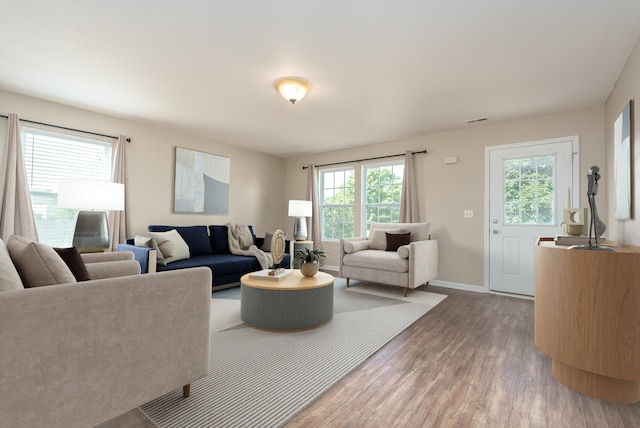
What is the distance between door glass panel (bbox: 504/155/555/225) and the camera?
12.4 ft

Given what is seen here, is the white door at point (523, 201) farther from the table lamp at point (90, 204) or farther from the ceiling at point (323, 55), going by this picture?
the table lamp at point (90, 204)

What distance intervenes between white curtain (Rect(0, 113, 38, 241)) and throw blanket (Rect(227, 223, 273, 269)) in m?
2.22

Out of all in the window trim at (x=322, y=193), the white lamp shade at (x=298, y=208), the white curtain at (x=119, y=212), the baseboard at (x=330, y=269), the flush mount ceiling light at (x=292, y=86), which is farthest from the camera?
the baseboard at (x=330, y=269)

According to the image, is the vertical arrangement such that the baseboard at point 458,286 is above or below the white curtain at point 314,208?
below

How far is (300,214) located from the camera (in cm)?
530

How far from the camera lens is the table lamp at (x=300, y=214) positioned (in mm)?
5297

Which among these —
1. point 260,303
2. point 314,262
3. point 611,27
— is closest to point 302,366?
point 260,303

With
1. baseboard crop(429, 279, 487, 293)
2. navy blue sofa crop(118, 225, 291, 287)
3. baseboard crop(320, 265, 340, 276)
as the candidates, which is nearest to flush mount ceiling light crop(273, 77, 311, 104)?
navy blue sofa crop(118, 225, 291, 287)

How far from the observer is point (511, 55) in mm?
2457

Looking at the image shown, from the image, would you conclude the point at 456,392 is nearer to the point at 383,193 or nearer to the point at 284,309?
the point at 284,309

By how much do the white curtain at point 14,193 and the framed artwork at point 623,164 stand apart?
5503 millimetres

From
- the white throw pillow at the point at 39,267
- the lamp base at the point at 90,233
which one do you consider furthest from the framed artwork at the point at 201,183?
the white throw pillow at the point at 39,267

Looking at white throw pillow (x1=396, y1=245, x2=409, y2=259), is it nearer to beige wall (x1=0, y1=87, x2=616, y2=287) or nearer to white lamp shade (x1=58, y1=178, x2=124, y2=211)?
beige wall (x1=0, y1=87, x2=616, y2=287)

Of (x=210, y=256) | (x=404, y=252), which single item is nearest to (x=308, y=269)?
(x=404, y=252)
